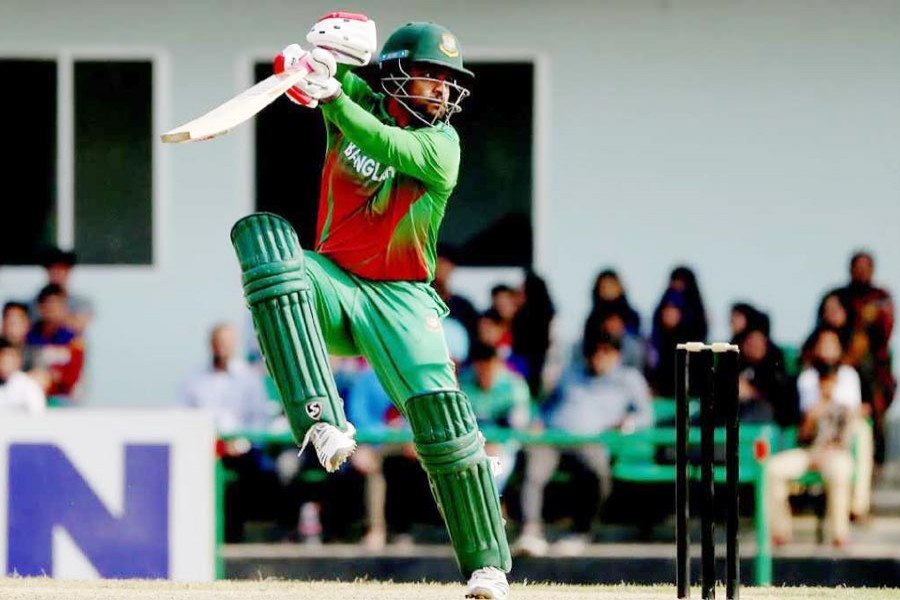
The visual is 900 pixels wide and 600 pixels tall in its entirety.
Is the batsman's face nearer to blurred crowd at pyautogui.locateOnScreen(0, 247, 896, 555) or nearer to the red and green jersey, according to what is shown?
the red and green jersey

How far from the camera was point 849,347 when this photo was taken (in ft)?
38.9

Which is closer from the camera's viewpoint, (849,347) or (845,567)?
(845,567)

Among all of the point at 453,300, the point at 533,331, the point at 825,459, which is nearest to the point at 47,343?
the point at 453,300

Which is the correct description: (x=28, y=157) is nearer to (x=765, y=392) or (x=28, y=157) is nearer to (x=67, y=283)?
(x=67, y=283)

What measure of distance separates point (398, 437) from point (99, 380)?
2819 mm

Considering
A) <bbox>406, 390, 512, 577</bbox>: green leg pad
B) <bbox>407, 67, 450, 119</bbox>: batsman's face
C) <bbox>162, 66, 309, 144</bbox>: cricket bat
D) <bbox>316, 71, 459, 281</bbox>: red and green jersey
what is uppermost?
<bbox>407, 67, 450, 119</bbox>: batsman's face

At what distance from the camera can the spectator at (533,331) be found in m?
11.8

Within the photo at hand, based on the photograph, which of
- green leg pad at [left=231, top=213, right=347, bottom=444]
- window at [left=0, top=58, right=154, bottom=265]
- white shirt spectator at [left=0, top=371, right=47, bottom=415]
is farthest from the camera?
Answer: window at [left=0, top=58, right=154, bottom=265]

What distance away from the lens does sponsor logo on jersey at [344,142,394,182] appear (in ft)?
21.9

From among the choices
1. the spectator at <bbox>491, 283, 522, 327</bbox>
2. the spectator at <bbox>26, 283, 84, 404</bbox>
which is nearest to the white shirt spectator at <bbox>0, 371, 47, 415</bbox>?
the spectator at <bbox>26, 283, 84, 404</bbox>

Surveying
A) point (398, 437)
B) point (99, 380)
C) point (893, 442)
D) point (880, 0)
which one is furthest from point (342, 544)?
point (880, 0)

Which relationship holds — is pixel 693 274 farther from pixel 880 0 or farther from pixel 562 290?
pixel 880 0

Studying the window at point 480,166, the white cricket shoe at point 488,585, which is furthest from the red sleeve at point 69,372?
the white cricket shoe at point 488,585

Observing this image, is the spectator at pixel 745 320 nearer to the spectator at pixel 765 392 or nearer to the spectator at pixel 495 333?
the spectator at pixel 765 392
